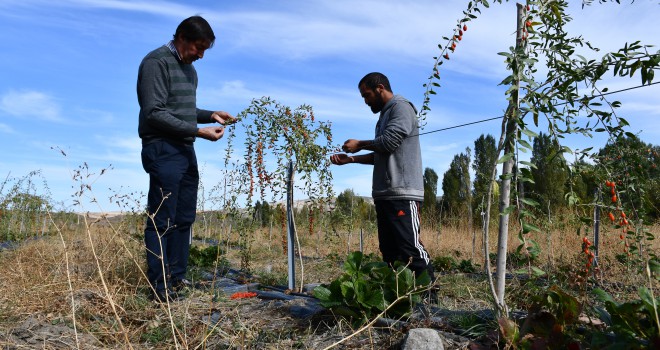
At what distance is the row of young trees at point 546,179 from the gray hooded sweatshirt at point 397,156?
40.6 inches

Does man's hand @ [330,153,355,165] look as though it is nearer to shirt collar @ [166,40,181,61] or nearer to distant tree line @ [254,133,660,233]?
distant tree line @ [254,133,660,233]

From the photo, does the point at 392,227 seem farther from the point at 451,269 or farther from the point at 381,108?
the point at 451,269

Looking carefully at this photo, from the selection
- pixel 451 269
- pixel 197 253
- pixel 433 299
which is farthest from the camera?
pixel 451 269

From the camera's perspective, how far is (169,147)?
355cm

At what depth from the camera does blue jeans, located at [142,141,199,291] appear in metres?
3.51

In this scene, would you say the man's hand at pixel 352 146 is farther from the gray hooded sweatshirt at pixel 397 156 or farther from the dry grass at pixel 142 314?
the dry grass at pixel 142 314

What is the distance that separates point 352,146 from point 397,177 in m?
0.41

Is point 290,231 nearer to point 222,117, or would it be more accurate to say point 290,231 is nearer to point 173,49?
point 222,117

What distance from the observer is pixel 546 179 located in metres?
15.5

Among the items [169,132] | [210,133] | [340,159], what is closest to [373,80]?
[340,159]

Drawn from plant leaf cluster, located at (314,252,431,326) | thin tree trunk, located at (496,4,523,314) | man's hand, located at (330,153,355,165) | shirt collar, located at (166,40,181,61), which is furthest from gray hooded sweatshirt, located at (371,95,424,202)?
shirt collar, located at (166,40,181,61)

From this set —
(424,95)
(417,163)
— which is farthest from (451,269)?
(417,163)

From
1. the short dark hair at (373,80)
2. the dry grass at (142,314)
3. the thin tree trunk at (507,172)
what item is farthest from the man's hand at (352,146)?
the thin tree trunk at (507,172)

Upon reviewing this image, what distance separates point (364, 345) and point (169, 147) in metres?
1.77
